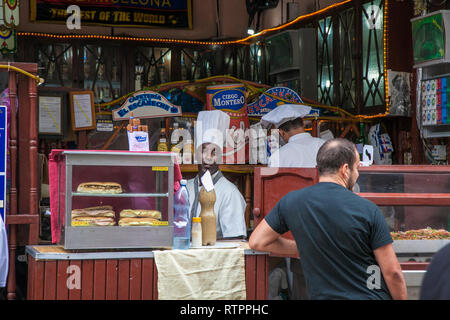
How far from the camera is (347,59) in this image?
868cm

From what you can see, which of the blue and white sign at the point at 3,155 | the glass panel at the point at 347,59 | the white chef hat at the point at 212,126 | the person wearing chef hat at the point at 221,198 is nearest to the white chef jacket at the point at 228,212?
the person wearing chef hat at the point at 221,198

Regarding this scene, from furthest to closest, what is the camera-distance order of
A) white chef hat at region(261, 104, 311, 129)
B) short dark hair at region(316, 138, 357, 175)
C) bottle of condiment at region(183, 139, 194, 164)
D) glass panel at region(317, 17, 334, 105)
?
glass panel at region(317, 17, 334, 105) → bottle of condiment at region(183, 139, 194, 164) → white chef hat at region(261, 104, 311, 129) → short dark hair at region(316, 138, 357, 175)

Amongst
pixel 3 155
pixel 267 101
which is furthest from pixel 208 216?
pixel 267 101

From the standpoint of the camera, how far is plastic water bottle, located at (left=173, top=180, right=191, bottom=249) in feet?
12.7

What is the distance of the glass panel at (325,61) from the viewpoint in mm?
9148

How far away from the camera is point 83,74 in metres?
10.6

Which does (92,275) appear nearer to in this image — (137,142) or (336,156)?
(137,142)

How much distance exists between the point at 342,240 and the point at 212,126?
422 cm

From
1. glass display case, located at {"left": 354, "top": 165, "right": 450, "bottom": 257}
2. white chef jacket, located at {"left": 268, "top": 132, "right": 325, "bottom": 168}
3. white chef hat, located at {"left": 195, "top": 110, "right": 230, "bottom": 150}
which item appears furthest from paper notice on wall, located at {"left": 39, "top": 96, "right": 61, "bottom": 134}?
glass display case, located at {"left": 354, "top": 165, "right": 450, "bottom": 257}

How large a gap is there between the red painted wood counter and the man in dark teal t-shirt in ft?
3.90

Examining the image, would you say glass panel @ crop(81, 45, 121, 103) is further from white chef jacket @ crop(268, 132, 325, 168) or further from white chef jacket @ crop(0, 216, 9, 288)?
white chef jacket @ crop(0, 216, 9, 288)

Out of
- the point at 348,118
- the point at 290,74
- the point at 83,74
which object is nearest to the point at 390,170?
the point at 348,118

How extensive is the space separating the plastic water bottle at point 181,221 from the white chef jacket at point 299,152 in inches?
67.7

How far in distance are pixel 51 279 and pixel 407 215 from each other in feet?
6.69
